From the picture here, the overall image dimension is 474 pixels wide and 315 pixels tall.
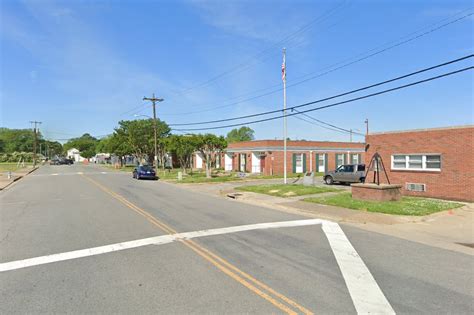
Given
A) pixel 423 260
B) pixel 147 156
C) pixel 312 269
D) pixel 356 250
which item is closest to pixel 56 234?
pixel 312 269

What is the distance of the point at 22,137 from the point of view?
147250 mm

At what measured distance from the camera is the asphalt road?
4520mm

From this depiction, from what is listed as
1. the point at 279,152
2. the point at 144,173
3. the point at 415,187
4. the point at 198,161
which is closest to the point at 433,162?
the point at 415,187

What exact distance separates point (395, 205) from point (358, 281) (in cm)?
932

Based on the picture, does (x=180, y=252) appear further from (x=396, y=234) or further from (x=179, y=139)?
(x=179, y=139)

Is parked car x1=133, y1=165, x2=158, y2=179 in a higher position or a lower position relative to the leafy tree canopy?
lower

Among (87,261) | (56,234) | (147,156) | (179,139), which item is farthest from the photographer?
(147,156)

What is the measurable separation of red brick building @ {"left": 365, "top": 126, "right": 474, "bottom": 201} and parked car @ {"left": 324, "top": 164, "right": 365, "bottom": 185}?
4.41 meters

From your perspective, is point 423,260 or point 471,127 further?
point 471,127

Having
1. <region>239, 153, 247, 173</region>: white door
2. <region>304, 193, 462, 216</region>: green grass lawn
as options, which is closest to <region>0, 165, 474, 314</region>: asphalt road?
<region>304, 193, 462, 216</region>: green grass lawn

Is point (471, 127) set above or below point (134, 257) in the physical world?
above

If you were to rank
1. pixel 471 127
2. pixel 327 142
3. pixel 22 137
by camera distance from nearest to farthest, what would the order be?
pixel 471 127 → pixel 327 142 → pixel 22 137

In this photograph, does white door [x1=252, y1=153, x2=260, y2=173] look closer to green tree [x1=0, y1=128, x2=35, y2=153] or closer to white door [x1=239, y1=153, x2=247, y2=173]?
white door [x1=239, y1=153, x2=247, y2=173]

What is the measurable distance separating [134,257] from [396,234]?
7.01m
